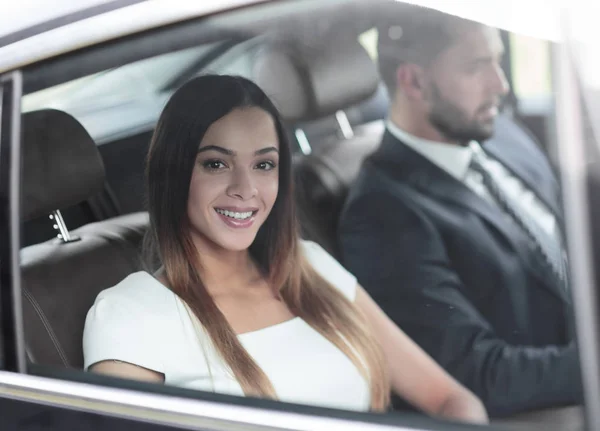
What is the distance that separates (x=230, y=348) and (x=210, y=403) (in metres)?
0.11

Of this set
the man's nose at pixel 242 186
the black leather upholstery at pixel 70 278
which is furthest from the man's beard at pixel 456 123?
the black leather upholstery at pixel 70 278

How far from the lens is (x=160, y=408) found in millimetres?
1639

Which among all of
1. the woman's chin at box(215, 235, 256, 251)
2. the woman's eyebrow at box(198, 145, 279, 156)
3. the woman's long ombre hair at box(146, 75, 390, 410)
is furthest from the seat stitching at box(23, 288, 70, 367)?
the woman's eyebrow at box(198, 145, 279, 156)

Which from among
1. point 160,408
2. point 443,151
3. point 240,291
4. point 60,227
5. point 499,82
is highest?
point 499,82

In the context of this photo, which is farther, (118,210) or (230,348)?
(118,210)

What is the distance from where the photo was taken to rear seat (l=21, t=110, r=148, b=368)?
1802 millimetres

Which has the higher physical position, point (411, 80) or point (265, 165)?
point (411, 80)

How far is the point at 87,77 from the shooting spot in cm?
178

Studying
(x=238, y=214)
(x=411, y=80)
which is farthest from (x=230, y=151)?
(x=411, y=80)

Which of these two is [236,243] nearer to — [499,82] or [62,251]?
[62,251]

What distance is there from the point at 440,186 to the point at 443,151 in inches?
2.7

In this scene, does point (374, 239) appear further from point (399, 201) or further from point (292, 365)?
point (292, 365)

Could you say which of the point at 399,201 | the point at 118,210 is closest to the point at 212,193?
the point at 118,210

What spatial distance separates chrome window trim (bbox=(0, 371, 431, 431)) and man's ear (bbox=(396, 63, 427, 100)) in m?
0.60
